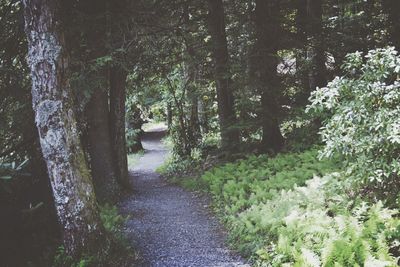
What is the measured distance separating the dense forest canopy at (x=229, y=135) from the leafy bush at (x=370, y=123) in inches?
1.1

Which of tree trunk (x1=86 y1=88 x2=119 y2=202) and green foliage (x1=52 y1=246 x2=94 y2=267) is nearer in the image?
green foliage (x1=52 y1=246 x2=94 y2=267)

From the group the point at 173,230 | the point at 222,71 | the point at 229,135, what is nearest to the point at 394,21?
the point at 222,71

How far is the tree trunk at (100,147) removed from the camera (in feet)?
41.1

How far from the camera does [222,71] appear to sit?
15.2 meters

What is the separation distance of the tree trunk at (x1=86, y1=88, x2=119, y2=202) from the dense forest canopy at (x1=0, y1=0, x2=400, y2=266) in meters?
0.03

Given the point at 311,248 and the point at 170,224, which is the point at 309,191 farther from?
the point at 170,224

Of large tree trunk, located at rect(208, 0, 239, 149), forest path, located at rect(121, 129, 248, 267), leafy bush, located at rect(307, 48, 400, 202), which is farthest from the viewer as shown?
large tree trunk, located at rect(208, 0, 239, 149)

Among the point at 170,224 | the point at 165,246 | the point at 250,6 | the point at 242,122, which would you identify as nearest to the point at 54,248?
the point at 165,246

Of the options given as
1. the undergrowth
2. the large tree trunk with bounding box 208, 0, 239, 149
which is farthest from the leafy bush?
the large tree trunk with bounding box 208, 0, 239, 149

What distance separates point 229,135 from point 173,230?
7.35m

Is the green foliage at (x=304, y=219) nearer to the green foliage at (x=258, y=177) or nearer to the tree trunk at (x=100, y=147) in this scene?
the green foliage at (x=258, y=177)

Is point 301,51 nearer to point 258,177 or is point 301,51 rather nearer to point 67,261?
point 258,177

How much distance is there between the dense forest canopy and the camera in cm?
673

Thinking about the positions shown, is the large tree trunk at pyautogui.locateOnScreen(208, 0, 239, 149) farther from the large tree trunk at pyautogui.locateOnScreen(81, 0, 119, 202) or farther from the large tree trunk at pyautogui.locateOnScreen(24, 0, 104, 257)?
the large tree trunk at pyautogui.locateOnScreen(24, 0, 104, 257)
